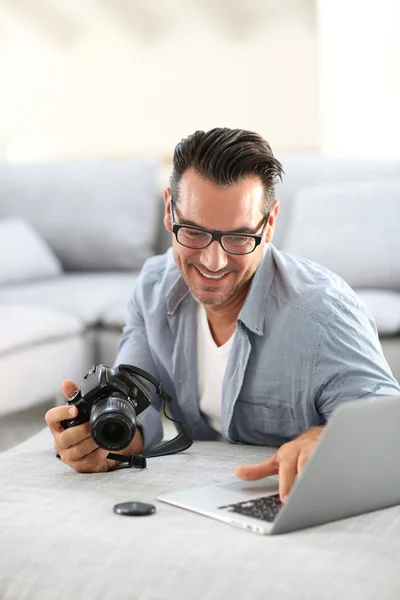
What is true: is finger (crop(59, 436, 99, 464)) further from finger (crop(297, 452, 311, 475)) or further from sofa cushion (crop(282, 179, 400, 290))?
sofa cushion (crop(282, 179, 400, 290))

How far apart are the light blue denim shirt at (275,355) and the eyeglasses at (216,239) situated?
0.13 meters

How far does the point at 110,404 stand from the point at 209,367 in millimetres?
478

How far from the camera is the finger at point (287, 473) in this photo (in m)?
1.32

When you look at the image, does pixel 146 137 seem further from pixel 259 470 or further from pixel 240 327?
pixel 259 470

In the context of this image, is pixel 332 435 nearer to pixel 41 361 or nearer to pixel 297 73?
pixel 41 361

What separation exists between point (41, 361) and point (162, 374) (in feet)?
3.60

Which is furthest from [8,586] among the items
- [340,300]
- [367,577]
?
[340,300]

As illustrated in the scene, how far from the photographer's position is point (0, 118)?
17.2 ft

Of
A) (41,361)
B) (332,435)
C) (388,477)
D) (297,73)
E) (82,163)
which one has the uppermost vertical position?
(297,73)

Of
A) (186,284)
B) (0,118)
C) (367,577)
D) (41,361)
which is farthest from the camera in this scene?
(0,118)

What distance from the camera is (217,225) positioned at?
1.65 m

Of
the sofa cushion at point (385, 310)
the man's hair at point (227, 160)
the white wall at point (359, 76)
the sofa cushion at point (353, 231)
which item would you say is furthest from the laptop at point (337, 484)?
the white wall at point (359, 76)

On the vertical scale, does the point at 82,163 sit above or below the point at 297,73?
below

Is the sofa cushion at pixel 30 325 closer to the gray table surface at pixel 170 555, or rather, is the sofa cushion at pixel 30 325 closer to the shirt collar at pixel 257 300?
the shirt collar at pixel 257 300
